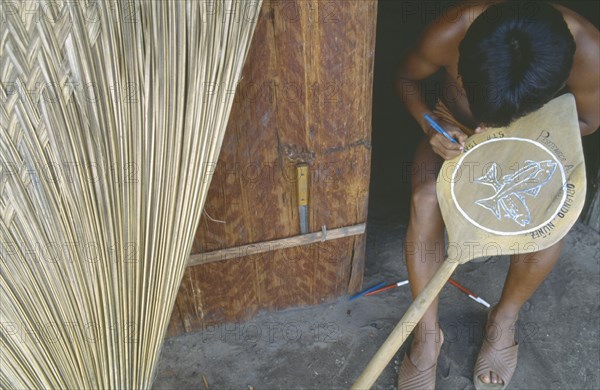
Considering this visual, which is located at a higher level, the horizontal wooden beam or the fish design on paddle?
the fish design on paddle

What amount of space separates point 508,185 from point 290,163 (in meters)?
0.58

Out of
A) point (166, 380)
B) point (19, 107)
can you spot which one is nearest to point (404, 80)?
point (19, 107)

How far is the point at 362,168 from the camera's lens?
154cm

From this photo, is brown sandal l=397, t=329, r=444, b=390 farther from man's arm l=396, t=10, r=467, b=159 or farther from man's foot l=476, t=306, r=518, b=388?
man's arm l=396, t=10, r=467, b=159

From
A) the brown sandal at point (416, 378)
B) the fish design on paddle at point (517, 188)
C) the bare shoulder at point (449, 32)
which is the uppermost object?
the bare shoulder at point (449, 32)

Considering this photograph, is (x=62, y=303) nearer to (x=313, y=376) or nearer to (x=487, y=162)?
(x=313, y=376)

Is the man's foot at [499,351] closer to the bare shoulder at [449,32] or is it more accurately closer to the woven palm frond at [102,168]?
the bare shoulder at [449,32]

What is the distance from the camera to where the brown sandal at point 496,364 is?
5.21ft

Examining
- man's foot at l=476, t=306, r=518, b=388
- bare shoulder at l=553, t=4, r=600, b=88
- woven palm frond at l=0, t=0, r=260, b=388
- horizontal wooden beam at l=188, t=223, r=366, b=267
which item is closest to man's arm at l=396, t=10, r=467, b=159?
bare shoulder at l=553, t=4, r=600, b=88

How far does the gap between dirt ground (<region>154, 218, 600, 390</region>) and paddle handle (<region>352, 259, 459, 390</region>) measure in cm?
59

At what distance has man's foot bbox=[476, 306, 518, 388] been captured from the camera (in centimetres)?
159

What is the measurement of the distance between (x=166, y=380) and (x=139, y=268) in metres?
0.76

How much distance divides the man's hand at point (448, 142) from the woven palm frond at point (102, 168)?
56 cm

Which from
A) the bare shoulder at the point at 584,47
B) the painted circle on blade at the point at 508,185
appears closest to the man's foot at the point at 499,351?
the painted circle on blade at the point at 508,185
